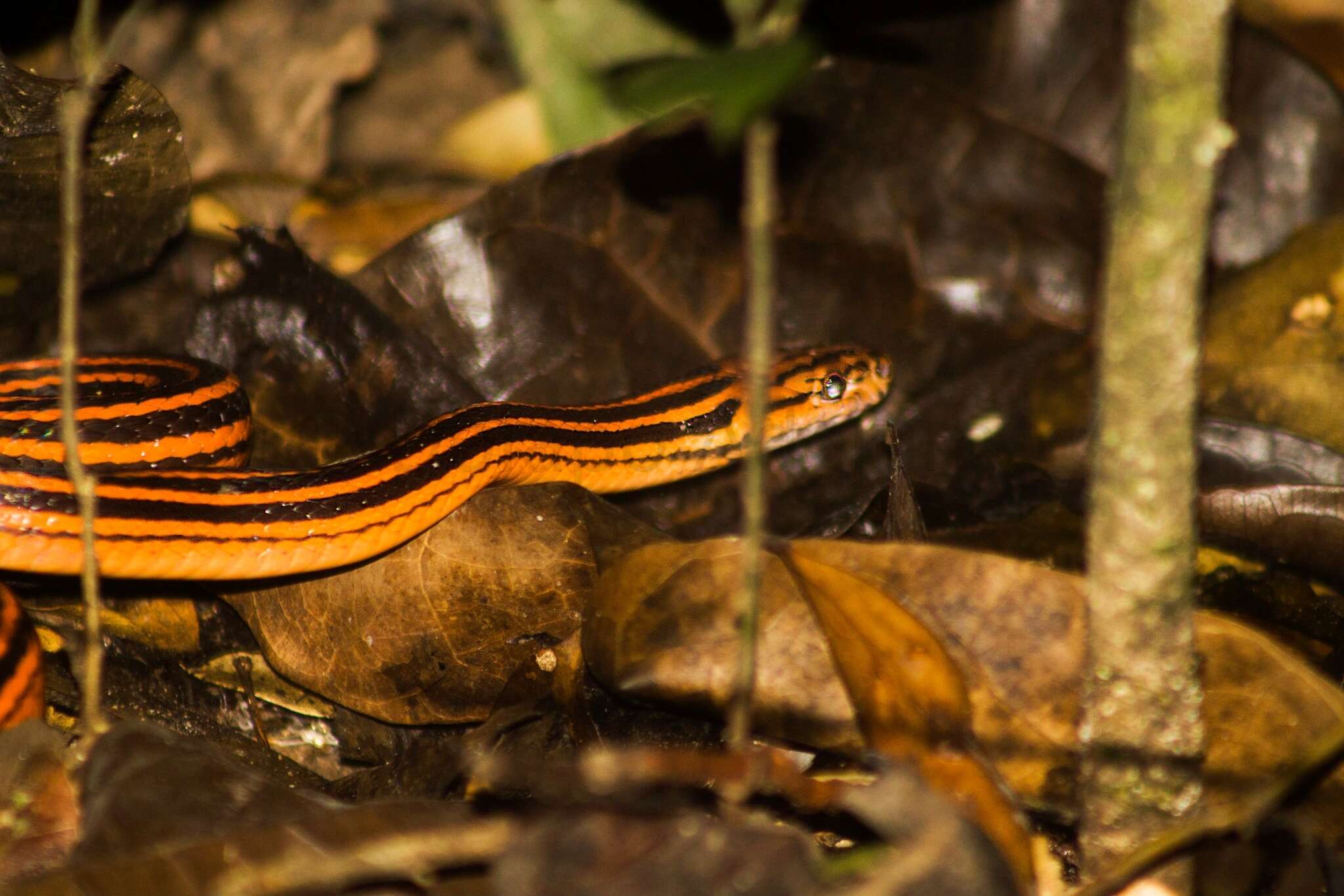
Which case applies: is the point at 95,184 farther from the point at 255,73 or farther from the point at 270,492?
the point at 255,73

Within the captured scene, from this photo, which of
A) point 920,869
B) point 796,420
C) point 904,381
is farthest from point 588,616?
point 904,381

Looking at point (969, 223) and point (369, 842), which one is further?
point (969, 223)

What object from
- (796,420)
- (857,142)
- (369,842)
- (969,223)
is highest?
(857,142)

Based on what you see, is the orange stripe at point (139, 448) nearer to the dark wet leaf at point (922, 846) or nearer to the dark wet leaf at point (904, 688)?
the dark wet leaf at point (904, 688)

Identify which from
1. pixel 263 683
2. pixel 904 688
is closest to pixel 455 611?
pixel 263 683

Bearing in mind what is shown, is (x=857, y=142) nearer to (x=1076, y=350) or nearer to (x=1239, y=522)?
(x=1076, y=350)

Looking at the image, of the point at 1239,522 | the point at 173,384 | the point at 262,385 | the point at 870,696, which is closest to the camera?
the point at 870,696

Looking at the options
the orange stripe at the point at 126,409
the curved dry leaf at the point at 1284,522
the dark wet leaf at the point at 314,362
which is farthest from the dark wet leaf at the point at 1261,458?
the orange stripe at the point at 126,409
